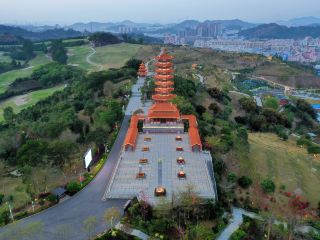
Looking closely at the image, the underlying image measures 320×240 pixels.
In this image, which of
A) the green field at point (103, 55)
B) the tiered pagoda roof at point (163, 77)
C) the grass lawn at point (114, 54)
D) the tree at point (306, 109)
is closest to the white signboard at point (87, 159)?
the tiered pagoda roof at point (163, 77)

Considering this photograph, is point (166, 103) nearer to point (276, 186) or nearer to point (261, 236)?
point (276, 186)

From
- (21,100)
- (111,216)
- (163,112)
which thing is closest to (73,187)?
(111,216)

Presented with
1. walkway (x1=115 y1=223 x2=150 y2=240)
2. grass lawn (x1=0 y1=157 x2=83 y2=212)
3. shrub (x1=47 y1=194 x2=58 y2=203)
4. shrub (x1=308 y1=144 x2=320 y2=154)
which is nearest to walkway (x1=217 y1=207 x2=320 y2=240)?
walkway (x1=115 y1=223 x2=150 y2=240)

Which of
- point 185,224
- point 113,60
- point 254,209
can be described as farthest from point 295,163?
point 113,60

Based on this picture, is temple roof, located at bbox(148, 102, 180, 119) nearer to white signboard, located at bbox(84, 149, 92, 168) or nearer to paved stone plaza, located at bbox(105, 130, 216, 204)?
paved stone plaza, located at bbox(105, 130, 216, 204)

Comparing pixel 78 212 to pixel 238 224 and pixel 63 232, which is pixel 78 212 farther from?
pixel 238 224
